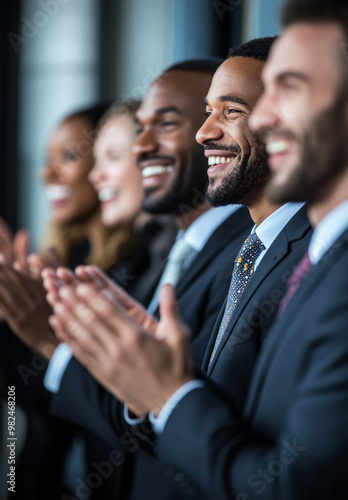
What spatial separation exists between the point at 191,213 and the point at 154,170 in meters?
0.15

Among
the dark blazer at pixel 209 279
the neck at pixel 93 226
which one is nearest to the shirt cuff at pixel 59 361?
the dark blazer at pixel 209 279

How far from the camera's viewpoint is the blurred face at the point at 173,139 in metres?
1.83

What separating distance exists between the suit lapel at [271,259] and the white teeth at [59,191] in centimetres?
176

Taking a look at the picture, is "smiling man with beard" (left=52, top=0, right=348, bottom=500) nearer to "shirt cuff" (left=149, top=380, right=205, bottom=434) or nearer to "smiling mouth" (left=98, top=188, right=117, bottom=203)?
"shirt cuff" (left=149, top=380, right=205, bottom=434)

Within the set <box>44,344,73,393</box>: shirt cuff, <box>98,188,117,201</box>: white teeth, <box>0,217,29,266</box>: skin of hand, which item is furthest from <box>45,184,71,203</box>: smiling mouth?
<box>44,344,73,393</box>: shirt cuff

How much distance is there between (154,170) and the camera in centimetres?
190

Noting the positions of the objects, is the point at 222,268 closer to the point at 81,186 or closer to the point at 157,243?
the point at 157,243

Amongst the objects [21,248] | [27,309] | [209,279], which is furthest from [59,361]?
[209,279]

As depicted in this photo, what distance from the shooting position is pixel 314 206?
3.13 feet

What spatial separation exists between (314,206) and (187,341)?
9.7 inches

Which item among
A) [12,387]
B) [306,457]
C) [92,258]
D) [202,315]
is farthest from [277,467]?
[92,258]

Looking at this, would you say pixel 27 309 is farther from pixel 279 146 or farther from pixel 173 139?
pixel 279 146

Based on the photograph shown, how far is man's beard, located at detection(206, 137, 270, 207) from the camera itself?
1.32 meters

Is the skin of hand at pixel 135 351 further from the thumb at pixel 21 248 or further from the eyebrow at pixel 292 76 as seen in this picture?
the thumb at pixel 21 248
